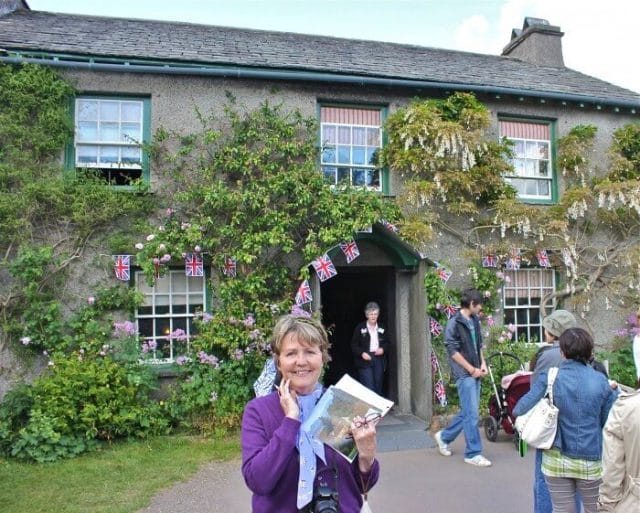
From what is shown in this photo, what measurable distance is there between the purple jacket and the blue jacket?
207 cm

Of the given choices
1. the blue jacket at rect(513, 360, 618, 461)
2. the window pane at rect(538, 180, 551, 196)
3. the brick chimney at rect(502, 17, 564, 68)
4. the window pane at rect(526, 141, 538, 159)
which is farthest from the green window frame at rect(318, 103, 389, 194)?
the brick chimney at rect(502, 17, 564, 68)

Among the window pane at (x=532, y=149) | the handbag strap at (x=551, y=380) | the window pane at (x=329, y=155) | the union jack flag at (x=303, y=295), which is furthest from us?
the window pane at (x=532, y=149)

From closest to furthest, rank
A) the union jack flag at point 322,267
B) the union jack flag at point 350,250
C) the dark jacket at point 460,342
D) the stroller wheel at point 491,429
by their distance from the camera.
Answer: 1. the dark jacket at point 460,342
2. the stroller wheel at point 491,429
3. the union jack flag at point 322,267
4. the union jack flag at point 350,250

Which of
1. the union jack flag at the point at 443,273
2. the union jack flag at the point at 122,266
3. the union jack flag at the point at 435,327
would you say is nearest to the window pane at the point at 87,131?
the union jack flag at the point at 122,266

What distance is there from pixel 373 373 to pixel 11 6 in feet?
35.2

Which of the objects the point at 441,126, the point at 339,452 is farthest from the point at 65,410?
the point at 441,126

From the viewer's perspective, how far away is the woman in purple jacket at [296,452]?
2.16 metres

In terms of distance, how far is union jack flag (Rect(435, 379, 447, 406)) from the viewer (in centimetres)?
853

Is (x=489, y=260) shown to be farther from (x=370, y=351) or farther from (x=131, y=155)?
(x=131, y=155)

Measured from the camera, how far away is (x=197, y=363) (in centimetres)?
803

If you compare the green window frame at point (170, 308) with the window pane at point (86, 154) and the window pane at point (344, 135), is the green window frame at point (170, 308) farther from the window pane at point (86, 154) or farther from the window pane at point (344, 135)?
the window pane at point (344, 135)

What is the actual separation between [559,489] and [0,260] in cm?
790

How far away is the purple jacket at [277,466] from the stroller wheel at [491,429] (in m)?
5.61

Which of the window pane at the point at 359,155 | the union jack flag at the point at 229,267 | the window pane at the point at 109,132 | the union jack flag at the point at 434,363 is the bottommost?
the union jack flag at the point at 434,363
